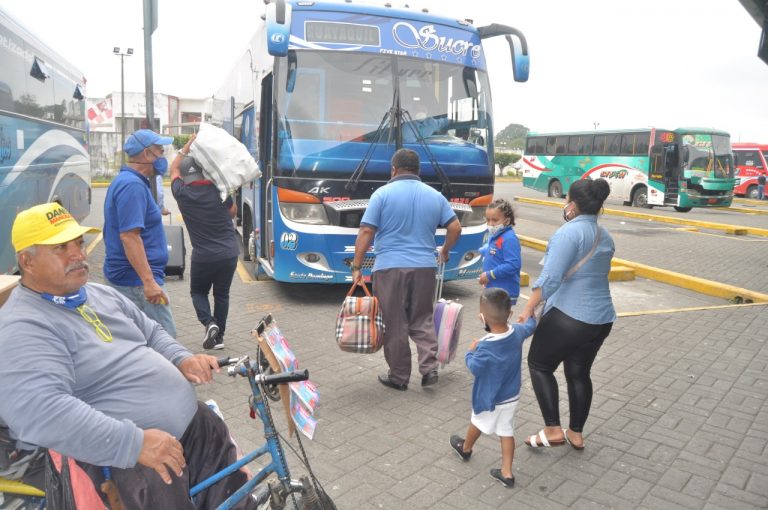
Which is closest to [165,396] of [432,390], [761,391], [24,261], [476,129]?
[24,261]

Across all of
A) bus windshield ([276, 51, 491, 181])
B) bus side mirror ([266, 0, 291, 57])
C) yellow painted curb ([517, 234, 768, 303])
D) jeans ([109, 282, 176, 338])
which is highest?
bus side mirror ([266, 0, 291, 57])

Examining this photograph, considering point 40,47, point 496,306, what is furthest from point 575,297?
point 40,47

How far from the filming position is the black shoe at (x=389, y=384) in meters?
4.88

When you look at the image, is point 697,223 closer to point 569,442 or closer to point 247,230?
point 247,230

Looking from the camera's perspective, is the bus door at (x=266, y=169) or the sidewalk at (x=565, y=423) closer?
the sidewalk at (x=565, y=423)

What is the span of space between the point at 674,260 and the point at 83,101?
13.0 m

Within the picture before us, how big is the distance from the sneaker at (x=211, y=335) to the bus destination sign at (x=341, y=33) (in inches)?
134

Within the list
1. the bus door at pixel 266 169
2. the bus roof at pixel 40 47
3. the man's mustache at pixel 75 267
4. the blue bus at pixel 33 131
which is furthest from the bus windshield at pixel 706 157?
the man's mustache at pixel 75 267

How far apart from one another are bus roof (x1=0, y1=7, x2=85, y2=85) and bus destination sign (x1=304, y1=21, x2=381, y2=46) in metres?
3.67

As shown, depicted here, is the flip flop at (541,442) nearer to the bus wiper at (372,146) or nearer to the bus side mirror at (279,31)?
the bus wiper at (372,146)

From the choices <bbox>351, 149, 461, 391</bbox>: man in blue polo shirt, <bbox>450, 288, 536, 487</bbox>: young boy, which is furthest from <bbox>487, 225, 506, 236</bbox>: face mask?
<bbox>450, 288, 536, 487</bbox>: young boy

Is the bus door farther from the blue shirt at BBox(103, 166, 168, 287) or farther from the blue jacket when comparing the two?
the blue jacket

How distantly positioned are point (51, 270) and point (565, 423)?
3.48 m

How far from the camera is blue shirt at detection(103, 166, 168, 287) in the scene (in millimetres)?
3967
